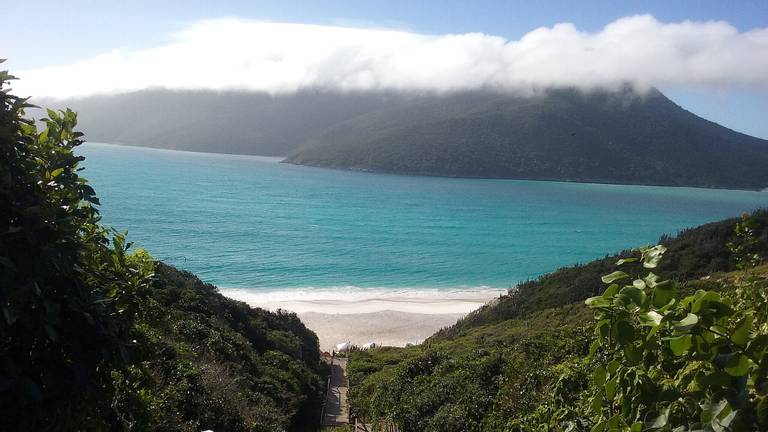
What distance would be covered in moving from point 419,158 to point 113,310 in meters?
163

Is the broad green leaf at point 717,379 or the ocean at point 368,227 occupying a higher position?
the broad green leaf at point 717,379

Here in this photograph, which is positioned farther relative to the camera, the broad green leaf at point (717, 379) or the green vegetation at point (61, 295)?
the green vegetation at point (61, 295)

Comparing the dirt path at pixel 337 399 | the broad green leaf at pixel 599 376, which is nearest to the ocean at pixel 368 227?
the dirt path at pixel 337 399

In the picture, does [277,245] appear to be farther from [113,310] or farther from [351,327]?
[113,310]

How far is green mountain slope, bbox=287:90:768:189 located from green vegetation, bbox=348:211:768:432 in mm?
136298

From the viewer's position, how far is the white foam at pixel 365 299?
37500 millimetres

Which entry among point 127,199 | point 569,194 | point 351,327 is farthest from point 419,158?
point 351,327

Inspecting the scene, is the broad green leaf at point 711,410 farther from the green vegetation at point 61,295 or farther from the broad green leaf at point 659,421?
the green vegetation at point 61,295

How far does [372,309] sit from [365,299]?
2585 millimetres

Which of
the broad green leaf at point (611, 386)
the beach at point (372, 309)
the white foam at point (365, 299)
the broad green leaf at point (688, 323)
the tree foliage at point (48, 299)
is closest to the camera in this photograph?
the broad green leaf at point (688, 323)

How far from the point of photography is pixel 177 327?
12.1m

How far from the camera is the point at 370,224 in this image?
7325 cm

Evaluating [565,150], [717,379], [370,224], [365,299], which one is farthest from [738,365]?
[565,150]

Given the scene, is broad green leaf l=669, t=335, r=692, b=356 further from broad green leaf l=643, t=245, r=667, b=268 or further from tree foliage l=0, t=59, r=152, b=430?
tree foliage l=0, t=59, r=152, b=430
